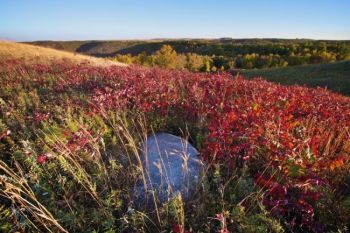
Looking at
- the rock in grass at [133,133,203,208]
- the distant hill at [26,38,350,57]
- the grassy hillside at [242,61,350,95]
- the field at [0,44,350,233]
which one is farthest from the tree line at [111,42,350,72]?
the rock in grass at [133,133,203,208]

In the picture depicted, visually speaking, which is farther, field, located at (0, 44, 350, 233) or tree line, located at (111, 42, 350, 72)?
tree line, located at (111, 42, 350, 72)

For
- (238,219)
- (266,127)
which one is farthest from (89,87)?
(238,219)

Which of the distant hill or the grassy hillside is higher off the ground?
the grassy hillside

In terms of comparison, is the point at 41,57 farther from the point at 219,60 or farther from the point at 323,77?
the point at 219,60

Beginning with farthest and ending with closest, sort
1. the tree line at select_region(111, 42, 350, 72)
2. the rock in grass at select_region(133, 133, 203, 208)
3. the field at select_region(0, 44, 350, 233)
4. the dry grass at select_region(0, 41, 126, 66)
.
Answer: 1. the tree line at select_region(111, 42, 350, 72)
2. the dry grass at select_region(0, 41, 126, 66)
3. the rock in grass at select_region(133, 133, 203, 208)
4. the field at select_region(0, 44, 350, 233)

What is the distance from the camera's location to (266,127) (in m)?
4.12

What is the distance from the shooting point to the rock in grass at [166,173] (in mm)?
3397

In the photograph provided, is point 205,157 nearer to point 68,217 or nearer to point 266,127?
point 266,127

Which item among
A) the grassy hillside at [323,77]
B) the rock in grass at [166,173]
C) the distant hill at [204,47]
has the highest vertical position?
the rock in grass at [166,173]

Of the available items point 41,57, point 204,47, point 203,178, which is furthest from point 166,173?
point 204,47

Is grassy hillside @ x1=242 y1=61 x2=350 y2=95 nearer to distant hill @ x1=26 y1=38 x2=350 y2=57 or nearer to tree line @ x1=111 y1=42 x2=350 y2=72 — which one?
tree line @ x1=111 y1=42 x2=350 y2=72

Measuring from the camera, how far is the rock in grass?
3397 mm

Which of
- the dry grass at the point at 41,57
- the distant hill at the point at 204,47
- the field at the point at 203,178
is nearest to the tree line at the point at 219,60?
the distant hill at the point at 204,47

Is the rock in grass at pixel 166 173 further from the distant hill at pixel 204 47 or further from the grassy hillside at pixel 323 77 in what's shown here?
the distant hill at pixel 204 47
